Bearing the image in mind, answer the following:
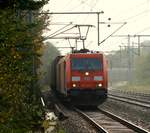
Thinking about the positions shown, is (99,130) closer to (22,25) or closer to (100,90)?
(22,25)

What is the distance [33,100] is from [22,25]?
22.0ft

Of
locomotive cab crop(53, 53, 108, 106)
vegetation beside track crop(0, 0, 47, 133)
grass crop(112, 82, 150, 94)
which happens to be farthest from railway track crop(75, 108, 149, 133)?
grass crop(112, 82, 150, 94)

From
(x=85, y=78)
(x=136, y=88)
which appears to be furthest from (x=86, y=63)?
(x=136, y=88)

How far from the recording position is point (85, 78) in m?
28.9

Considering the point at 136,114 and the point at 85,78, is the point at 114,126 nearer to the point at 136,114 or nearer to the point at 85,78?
the point at 136,114

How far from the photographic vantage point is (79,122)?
21656mm

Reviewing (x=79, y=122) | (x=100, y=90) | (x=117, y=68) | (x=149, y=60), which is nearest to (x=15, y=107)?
(x=79, y=122)

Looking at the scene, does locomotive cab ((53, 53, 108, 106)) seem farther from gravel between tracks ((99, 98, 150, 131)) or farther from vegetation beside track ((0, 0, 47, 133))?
vegetation beside track ((0, 0, 47, 133))

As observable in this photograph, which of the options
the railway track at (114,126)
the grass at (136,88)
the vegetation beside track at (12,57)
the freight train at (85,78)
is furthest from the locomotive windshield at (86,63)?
the grass at (136,88)

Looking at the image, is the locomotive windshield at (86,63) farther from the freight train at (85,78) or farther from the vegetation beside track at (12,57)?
the vegetation beside track at (12,57)

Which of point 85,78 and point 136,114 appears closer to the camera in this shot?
point 136,114

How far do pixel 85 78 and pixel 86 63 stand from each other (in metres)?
0.87

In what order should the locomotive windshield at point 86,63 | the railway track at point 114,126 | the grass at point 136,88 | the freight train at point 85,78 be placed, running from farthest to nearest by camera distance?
the grass at point 136,88, the locomotive windshield at point 86,63, the freight train at point 85,78, the railway track at point 114,126

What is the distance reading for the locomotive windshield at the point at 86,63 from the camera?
29266 millimetres
